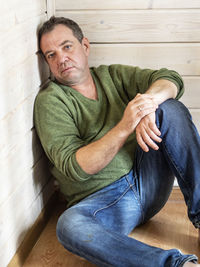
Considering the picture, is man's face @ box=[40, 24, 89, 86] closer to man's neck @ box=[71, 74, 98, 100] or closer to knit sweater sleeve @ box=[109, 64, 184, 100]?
man's neck @ box=[71, 74, 98, 100]

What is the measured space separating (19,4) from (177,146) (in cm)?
76

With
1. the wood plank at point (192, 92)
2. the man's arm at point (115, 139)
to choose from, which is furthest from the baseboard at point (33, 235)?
the wood plank at point (192, 92)

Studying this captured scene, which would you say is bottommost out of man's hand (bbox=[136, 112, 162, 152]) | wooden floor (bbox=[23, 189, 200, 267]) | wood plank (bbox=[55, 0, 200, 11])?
wooden floor (bbox=[23, 189, 200, 267])

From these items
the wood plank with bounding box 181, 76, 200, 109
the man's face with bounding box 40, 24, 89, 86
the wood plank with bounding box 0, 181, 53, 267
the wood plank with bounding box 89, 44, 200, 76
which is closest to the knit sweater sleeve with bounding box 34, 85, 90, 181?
the man's face with bounding box 40, 24, 89, 86

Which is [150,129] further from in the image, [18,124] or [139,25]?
[139,25]

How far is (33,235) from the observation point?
1.79 m

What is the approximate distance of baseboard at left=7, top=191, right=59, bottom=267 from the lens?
162 centimetres

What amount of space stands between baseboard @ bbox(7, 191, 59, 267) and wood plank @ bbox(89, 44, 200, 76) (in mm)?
704

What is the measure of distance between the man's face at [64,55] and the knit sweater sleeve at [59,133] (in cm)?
11

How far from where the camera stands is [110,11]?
1.97m

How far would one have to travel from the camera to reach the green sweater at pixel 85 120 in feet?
5.41

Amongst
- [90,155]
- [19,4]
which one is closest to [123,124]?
[90,155]

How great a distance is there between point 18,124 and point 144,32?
776mm

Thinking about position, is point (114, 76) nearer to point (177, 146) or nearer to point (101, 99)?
point (101, 99)
